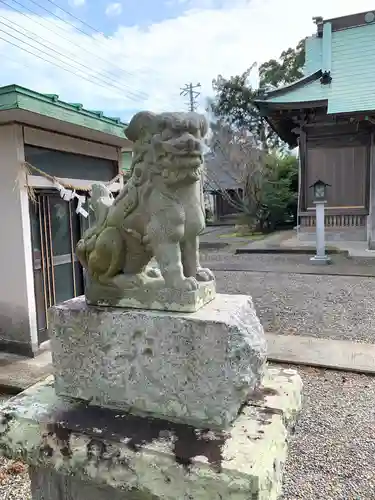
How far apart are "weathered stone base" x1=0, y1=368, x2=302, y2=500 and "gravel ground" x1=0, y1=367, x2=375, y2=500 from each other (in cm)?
57

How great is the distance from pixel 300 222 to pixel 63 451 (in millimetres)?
11218

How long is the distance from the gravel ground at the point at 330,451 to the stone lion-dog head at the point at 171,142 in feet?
4.00

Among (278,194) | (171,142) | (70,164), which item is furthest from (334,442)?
(278,194)

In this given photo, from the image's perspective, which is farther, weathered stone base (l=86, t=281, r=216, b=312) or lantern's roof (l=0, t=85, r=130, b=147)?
lantern's roof (l=0, t=85, r=130, b=147)

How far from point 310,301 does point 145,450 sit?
5022 mm

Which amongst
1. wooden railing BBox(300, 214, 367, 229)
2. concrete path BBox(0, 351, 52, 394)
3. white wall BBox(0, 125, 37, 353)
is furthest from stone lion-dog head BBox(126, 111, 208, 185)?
wooden railing BBox(300, 214, 367, 229)

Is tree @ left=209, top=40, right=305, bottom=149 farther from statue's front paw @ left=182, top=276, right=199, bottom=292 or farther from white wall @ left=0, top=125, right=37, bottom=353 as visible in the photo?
statue's front paw @ left=182, top=276, right=199, bottom=292

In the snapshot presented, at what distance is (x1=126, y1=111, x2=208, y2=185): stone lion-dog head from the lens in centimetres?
117

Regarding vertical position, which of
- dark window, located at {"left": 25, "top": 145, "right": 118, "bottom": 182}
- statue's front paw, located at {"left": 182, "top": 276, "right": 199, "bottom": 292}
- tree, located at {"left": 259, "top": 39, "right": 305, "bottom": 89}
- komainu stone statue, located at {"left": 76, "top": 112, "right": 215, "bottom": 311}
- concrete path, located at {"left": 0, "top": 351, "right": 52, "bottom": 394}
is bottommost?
concrete path, located at {"left": 0, "top": 351, "right": 52, "bottom": 394}

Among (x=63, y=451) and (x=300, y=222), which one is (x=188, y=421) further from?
(x=300, y=222)

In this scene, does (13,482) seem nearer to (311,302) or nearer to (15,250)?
(15,250)

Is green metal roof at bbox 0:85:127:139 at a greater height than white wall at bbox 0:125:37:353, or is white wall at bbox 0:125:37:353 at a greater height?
green metal roof at bbox 0:85:127:139

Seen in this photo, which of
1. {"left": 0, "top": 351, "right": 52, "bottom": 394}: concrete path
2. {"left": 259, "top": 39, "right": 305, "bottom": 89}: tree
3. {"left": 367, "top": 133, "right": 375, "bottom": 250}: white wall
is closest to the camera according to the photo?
{"left": 0, "top": 351, "right": 52, "bottom": 394}: concrete path

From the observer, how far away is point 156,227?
124cm
